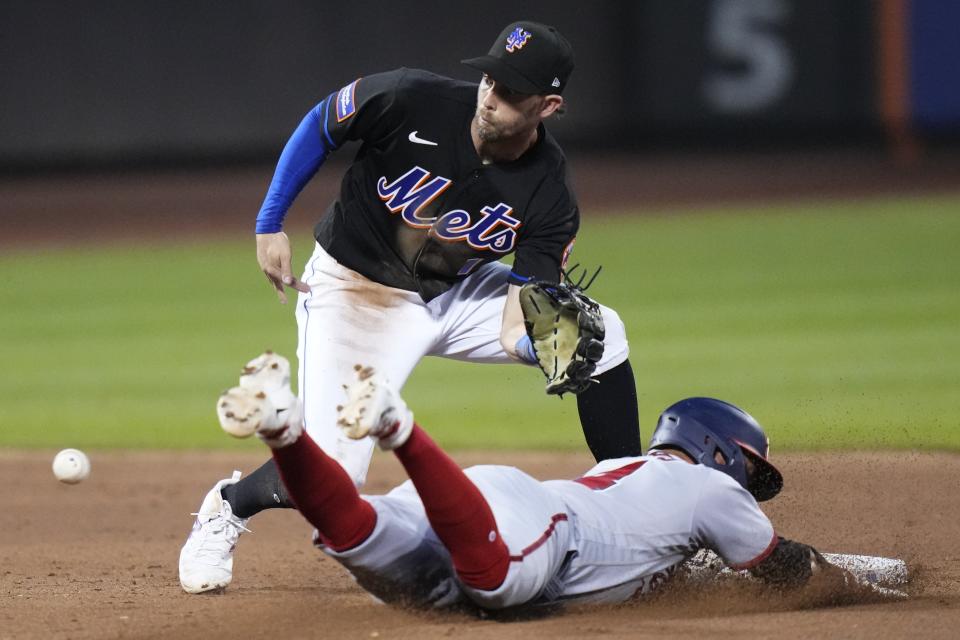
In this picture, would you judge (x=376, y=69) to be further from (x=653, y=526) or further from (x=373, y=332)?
(x=653, y=526)

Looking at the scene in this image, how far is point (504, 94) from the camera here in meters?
4.26

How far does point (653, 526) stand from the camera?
3639mm

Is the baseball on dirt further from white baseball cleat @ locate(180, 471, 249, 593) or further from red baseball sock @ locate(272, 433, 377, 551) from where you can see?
red baseball sock @ locate(272, 433, 377, 551)

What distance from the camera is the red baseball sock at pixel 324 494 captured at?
3271 millimetres

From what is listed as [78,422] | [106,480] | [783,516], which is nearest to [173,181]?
[78,422]

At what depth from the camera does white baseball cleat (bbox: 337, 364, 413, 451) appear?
316 centimetres

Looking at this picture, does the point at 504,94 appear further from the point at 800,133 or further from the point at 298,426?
the point at 800,133

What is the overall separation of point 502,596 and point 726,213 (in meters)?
13.1

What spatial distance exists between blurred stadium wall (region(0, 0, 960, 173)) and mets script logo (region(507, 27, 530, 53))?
1377 centimetres

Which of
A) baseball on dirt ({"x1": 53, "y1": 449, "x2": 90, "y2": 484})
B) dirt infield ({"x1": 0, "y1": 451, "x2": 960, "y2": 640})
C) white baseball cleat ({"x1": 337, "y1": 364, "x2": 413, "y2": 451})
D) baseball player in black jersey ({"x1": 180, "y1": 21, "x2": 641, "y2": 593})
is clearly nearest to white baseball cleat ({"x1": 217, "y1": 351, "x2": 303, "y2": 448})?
white baseball cleat ({"x1": 337, "y1": 364, "x2": 413, "y2": 451})

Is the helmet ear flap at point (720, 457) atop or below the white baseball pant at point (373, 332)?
below

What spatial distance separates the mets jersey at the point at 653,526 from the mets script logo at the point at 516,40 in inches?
54.8

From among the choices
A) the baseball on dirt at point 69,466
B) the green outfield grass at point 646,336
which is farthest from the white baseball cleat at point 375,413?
the green outfield grass at point 646,336

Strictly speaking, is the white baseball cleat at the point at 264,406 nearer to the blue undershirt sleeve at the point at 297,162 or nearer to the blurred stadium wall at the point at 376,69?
the blue undershirt sleeve at the point at 297,162
